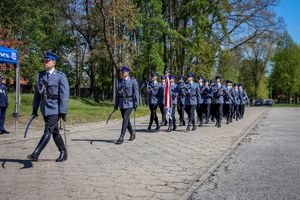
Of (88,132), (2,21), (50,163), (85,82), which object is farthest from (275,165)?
(85,82)

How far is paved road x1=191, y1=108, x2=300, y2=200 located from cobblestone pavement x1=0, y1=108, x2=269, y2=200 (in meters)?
0.34

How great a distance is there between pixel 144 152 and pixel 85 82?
5222 cm

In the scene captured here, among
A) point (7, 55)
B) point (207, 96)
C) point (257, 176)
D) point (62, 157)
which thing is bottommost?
point (257, 176)

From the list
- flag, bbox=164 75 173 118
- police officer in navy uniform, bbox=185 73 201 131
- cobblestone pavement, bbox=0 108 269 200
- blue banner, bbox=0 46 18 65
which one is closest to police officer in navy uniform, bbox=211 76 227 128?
police officer in navy uniform, bbox=185 73 201 131

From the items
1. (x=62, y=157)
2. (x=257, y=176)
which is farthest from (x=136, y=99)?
(x=257, y=176)

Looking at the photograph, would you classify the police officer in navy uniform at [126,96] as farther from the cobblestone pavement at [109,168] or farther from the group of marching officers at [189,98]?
the group of marching officers at [189,98]

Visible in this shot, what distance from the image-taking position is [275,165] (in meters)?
8.22

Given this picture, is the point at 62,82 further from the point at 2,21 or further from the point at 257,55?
the point at 257,55

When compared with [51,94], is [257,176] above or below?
below

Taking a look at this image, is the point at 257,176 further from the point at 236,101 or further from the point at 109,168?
the point at 236,101

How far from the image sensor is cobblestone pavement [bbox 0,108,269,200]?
19.6 feet

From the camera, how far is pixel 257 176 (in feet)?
23.4

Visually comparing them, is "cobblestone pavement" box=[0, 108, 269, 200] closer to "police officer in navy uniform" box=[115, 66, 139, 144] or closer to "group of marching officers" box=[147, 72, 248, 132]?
"police officer in navy uniform" box=[115, 66, 139, 144]

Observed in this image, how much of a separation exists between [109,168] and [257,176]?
2561 mm
